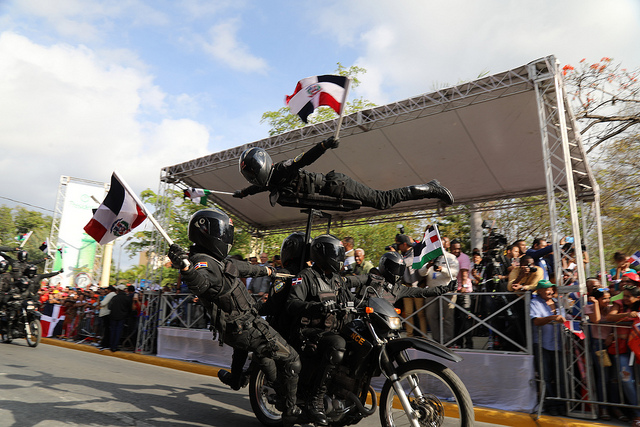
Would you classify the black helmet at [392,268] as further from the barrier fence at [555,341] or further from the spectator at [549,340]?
the spectator at [549,340]

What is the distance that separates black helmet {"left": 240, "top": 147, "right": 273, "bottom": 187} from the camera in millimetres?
4422

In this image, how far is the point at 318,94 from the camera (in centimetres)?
532

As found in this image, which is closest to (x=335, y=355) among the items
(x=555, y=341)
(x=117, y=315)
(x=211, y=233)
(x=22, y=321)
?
(x=211, y=233)

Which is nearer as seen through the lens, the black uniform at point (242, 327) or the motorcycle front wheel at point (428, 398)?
the motorcycle front wheel at point (428, 398)

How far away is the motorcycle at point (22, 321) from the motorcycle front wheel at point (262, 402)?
8.42 m

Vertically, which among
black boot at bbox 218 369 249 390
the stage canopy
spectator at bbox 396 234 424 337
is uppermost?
the stage canopy

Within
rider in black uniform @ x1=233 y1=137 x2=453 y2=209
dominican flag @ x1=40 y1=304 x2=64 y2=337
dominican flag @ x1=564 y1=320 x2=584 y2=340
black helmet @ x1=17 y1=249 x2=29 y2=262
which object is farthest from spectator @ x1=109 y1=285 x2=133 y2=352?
dominican flag @ x1=564 y1=320 x2=584 y2=340

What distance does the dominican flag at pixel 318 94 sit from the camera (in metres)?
5.17

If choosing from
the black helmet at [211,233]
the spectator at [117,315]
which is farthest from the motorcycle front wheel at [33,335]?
the black helmet at [211,233]

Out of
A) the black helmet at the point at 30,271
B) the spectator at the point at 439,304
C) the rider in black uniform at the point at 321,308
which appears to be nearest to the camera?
the rider in black uniform at the point at 321,308

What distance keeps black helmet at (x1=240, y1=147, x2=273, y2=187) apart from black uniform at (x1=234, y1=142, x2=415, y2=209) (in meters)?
0.11

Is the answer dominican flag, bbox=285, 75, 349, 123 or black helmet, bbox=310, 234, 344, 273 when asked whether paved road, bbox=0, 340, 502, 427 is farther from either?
dominican flag, bbox=285, 75, 349, 123

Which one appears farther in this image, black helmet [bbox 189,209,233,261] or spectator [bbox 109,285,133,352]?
spectator [bbox 109,285,133,352]

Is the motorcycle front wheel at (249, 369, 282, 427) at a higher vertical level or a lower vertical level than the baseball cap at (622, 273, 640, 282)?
lower
